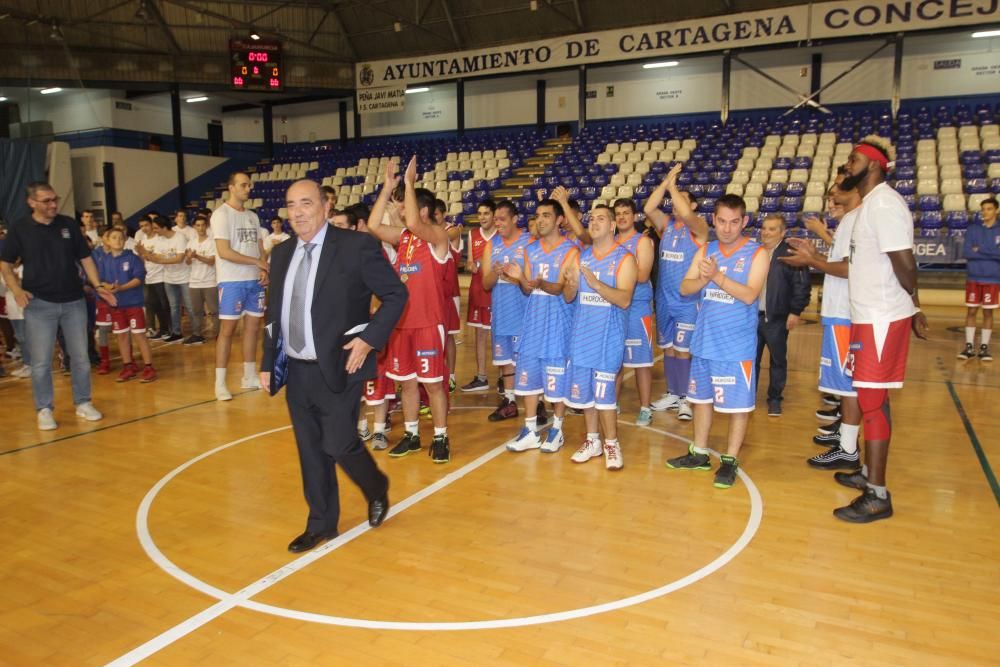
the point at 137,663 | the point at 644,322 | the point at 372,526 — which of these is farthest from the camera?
the point at 644,322

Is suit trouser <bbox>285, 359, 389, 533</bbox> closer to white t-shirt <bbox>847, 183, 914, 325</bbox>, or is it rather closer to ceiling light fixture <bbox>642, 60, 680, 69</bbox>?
white t-shirt <bbox>847, 183, 914, 325</bbox>

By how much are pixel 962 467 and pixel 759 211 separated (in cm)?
1141

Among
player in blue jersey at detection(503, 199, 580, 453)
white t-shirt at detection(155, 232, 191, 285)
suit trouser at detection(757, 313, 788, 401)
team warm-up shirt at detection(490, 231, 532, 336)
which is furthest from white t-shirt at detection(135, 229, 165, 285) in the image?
suit trouser at detection(757, 313, 788, 401)

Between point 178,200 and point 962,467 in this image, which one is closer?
point 962,467

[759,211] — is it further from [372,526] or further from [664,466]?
[372,526]

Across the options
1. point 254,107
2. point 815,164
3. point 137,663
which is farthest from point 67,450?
point 254,107

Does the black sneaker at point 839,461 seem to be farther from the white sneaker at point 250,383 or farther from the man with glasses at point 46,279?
the man with glasses at point 46,279

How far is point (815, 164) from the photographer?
16.6 m

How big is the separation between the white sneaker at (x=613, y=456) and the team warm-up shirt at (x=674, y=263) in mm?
1676

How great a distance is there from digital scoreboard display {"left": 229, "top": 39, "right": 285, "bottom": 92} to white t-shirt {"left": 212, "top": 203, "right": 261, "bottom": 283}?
16894 mm

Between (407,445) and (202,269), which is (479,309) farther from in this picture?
(202,269)

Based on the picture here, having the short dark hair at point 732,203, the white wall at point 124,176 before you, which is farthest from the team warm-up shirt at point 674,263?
the white wall at point 124,176

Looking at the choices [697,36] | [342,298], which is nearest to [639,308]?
[342,298]

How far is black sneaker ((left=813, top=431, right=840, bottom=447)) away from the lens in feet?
19.2
